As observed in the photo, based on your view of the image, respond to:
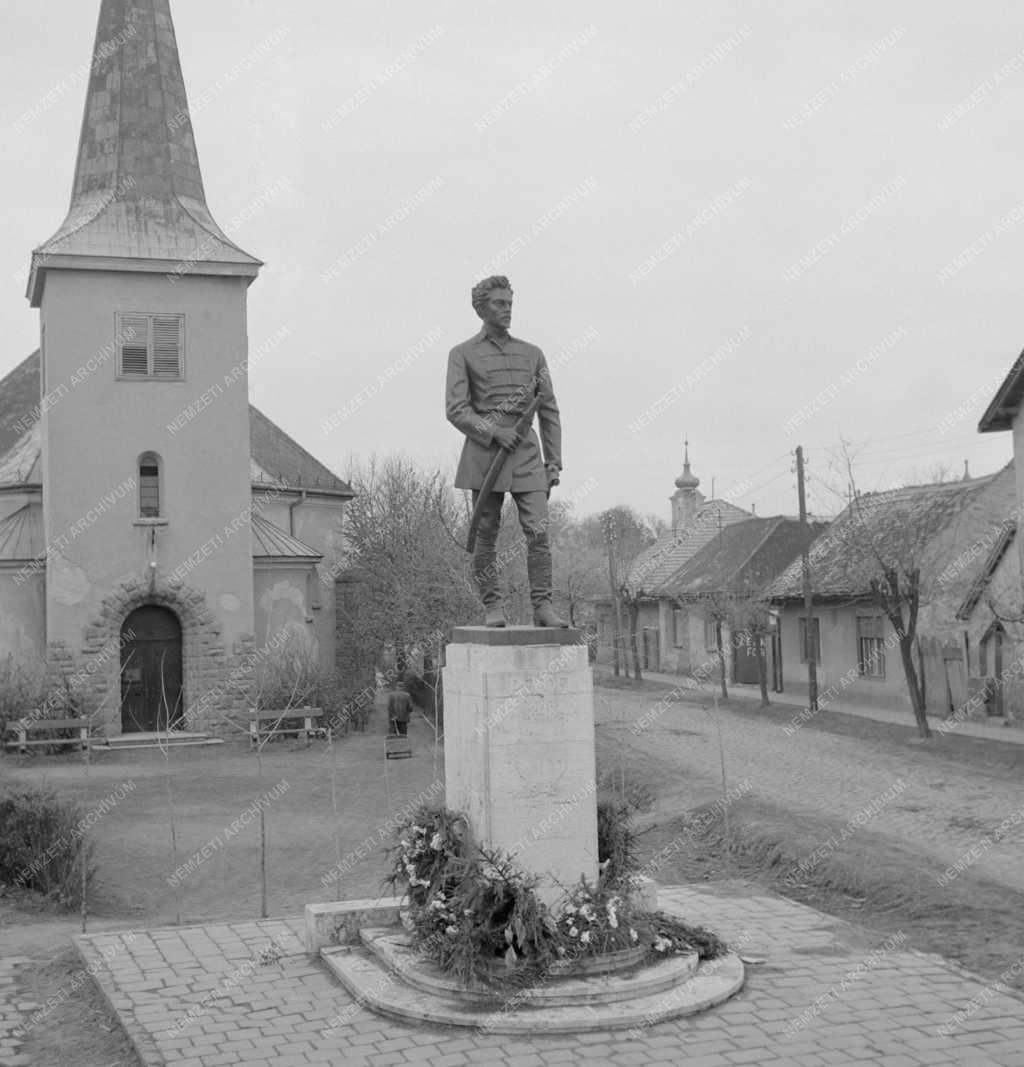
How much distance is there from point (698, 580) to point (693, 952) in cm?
3735

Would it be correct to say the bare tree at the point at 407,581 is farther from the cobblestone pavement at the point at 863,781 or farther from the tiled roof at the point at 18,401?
the tiled roof at the point at 18,401

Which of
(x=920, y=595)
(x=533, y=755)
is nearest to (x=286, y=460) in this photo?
(x=920, y=595)

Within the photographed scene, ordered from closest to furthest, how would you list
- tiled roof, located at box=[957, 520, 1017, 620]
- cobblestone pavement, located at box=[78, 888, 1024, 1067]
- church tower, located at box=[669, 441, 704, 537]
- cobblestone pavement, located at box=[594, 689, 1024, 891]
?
cobblestone pavement, located at box=[78, 888, 1024, 1067], cobblestone pavement, located at box=[594, 689, 1024, 891], tiled roof, located at box=[957, 520, 1017, 620], church tower, located at box=[669, 441, 704, 537]

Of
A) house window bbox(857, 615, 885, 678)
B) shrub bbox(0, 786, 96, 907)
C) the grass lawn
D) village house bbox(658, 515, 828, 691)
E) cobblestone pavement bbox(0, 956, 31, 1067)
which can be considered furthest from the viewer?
village house bbox(658, 515, 828, 691)

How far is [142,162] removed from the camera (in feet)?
94.2

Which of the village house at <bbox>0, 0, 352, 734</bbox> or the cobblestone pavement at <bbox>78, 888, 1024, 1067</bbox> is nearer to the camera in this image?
the cobblestone pavement at <bbox>78, 888, 1024, 1067</bbox>

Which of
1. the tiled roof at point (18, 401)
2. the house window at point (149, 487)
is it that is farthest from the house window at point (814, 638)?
the tiled roof at point (18, 401)

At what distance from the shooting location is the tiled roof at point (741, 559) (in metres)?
42.4

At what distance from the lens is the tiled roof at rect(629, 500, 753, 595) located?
165 ft

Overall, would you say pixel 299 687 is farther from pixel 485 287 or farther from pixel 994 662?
pixel 485 287

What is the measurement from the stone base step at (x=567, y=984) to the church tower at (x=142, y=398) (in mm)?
20089

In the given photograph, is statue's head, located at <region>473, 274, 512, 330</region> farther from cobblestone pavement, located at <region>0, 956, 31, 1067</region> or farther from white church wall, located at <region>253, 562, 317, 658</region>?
white church wall, located at <region>253, 562, 317, 658</region>

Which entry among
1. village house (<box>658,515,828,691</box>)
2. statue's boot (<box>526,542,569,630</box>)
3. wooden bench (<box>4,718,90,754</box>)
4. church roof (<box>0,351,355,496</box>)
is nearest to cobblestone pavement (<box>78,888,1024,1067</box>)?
statue's boot (<box>526,542,569,630</box>)

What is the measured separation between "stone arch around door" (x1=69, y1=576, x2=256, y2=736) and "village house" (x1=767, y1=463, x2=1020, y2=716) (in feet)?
46.8
